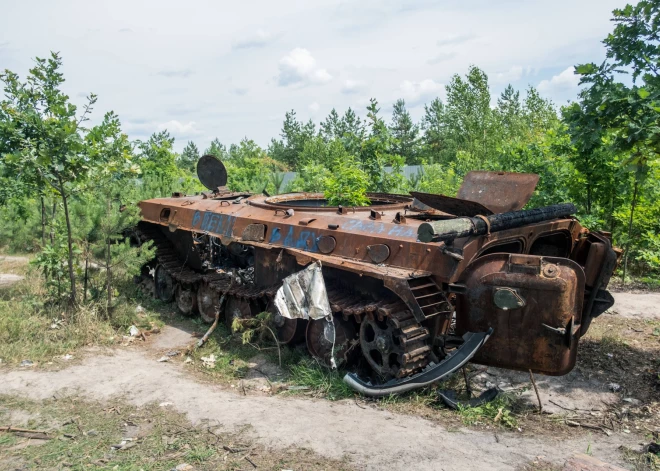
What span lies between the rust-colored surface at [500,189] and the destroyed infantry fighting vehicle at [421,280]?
0.02 meters

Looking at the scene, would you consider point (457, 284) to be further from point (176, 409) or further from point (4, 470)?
point (4, 470)

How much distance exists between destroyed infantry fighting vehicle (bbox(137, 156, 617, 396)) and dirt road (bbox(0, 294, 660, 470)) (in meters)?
0.62

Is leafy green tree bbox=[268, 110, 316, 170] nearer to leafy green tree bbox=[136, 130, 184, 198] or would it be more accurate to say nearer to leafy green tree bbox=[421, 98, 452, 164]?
leafy green tree bbox=[421, 98, 452, 164]

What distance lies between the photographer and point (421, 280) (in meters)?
6.18

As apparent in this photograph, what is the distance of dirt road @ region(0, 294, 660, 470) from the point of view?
4922 millimetres

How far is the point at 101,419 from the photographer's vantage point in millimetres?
5832

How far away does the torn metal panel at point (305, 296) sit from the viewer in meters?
6.66

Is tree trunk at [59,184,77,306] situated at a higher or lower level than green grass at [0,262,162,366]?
higher

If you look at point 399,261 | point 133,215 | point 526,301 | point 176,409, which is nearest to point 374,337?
point 399,261

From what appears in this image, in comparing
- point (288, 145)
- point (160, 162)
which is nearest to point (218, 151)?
point (288, 145)

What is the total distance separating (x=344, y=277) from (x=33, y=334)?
4.23 metres

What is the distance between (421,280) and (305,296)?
1.33 meters

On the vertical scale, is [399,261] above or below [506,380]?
above

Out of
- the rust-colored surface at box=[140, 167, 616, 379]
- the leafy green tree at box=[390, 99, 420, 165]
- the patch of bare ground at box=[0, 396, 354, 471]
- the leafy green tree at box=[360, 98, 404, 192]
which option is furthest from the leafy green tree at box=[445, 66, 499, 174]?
the leafy green tree at box=[390, 99, 420, 165]
